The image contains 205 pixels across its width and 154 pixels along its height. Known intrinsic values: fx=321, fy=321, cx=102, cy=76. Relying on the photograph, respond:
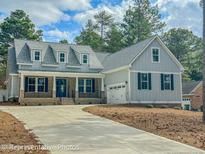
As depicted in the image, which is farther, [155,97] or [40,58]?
[40,58]

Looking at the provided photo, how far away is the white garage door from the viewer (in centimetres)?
2820

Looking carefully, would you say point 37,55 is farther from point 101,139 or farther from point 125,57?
point 101,139

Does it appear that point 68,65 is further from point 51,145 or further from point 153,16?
point 153,16

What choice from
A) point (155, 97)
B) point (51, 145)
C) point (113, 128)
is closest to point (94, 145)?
point (51, 145)

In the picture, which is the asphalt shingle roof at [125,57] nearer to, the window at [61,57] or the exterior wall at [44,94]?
the window at [61,57]

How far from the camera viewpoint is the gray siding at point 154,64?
28000mm

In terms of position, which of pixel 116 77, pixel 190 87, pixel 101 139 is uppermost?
pixel 116 77

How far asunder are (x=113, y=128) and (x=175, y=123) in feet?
11.5

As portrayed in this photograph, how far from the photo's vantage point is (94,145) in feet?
32.3

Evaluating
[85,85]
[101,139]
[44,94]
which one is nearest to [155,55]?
[85,85]

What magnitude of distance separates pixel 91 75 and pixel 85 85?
4.02 ft

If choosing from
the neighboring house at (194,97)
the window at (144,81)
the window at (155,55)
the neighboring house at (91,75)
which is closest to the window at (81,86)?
the neighboring house at (91,75)

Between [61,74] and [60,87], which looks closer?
[61,74]

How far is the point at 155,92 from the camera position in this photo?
28188 mm
